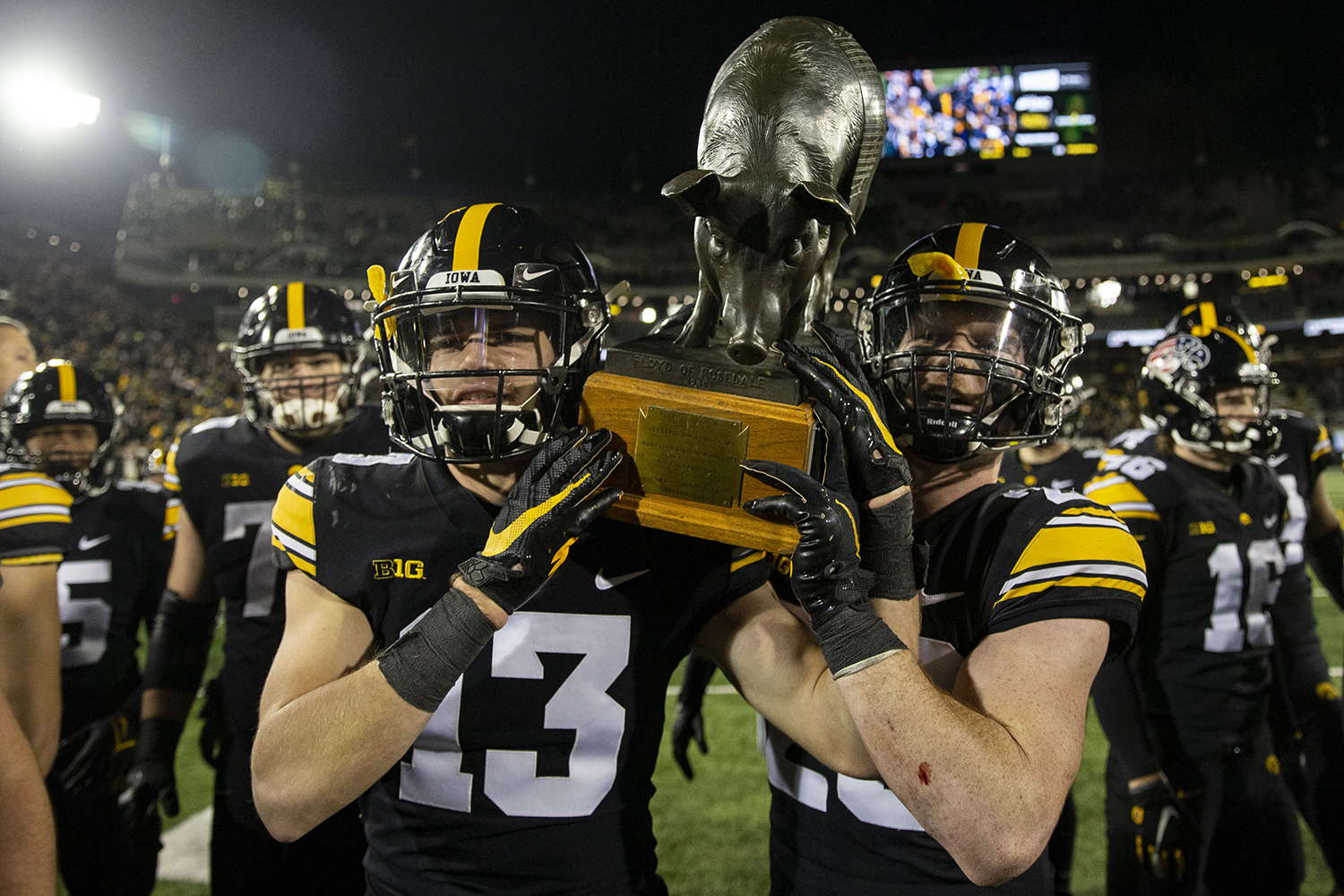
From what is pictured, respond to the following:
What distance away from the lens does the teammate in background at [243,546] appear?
2795 mm

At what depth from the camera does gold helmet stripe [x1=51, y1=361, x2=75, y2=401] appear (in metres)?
3.52

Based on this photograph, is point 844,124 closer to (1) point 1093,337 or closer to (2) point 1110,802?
(2) point 1110,802

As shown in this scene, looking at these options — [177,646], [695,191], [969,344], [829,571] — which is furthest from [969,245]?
[177,646]

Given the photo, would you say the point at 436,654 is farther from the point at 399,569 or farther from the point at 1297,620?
the point at 1297,620

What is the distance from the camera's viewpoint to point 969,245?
1.83 meters

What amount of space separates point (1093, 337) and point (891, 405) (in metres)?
32.3

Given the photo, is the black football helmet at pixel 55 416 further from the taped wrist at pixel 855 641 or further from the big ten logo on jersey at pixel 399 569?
the taped wrist at pixel 855 641

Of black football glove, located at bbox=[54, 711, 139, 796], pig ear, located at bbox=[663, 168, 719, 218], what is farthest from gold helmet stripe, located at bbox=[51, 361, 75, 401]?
pig ear, located at bbox=[663, 168, 719, 218]

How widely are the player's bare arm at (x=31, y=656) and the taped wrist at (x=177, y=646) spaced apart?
0.65m

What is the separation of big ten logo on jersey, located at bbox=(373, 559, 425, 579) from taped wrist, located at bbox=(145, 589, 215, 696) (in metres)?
1.97

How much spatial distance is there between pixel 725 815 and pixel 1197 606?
2533 mm

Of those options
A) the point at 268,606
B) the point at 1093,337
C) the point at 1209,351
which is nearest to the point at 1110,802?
the point at 1209,351

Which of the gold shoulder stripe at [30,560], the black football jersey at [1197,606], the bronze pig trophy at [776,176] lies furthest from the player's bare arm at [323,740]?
the black football jersey at [1197,606]

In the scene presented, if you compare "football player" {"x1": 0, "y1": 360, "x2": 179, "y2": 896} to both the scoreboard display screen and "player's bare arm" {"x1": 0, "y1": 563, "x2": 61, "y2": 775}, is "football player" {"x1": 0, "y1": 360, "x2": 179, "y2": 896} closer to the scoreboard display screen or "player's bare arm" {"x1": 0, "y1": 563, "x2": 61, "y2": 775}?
"player's bare arm" {"x1": 0, "y1": 563, "x2": 61, "y2": 775}
